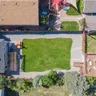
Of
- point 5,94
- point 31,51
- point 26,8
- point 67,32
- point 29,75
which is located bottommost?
point 5,94

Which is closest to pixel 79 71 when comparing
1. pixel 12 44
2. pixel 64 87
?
pixel 64 87

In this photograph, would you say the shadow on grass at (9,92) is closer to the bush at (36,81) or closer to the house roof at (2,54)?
the bush at (36,81)

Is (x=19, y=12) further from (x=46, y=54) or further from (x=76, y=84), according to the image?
(x=76, y=84)

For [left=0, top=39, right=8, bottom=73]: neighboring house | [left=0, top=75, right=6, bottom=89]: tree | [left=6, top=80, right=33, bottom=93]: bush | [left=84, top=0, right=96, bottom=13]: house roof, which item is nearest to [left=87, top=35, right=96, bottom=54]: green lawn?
[left=84, top=0, right=96, bottom=13]: house roof

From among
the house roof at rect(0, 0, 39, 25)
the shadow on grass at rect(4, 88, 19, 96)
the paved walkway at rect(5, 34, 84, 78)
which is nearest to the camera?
the house roof at rect(0, 0, 39, 25)

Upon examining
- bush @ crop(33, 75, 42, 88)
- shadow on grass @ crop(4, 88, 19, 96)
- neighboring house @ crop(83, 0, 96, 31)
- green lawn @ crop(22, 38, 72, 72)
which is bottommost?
shadow on grass @ crop(4, 88, 19, 96)

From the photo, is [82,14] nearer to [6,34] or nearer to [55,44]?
[55,44]

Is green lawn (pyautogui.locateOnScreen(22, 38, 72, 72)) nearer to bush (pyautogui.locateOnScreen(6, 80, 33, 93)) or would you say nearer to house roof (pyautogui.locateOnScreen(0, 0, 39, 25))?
bush (pyautogui.locateOnScreen(6, 80, 33, 93))
